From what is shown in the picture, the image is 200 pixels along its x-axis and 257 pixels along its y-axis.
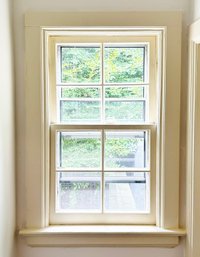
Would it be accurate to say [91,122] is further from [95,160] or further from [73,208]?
[73,208]

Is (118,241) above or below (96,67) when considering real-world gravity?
below

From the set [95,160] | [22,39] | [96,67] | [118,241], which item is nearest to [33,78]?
[22,39]

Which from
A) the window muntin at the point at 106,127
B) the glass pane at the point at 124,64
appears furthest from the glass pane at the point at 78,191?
the glass pane at the point at 124,64

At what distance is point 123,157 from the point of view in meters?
2.38

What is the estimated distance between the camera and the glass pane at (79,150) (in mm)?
2365

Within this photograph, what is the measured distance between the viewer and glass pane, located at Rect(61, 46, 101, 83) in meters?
2.35

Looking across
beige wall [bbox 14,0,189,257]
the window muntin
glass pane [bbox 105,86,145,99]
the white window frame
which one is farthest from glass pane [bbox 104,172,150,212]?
glass pane [bbox 105,86,145,99]

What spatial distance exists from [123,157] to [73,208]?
1.45 feet

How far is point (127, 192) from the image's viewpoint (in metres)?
2.38

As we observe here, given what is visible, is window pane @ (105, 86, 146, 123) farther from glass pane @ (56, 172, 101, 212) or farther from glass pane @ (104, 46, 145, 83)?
glass pane @ (56, 172, 101, 212)

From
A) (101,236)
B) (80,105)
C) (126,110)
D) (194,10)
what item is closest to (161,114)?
(126,110)

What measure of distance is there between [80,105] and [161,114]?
1.62 ft

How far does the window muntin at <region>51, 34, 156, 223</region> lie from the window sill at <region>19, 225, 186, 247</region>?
113mm

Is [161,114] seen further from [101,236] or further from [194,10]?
[101,236]
